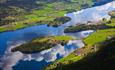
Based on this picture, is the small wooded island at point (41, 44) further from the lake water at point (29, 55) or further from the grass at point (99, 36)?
the grass at point (99, 36)

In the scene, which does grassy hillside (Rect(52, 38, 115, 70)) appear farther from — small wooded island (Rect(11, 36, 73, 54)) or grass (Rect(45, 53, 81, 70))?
small wooded island (Rect(11, 36, 73, 54))

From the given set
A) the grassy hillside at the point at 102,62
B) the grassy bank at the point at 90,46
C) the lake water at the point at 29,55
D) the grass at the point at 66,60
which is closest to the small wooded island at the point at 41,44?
the lake water at the point at 29,55

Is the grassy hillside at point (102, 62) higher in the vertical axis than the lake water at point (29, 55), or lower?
higher

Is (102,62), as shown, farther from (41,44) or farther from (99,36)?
(99,36)

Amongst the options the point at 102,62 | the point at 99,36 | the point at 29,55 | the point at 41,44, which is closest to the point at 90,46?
the point at 99,36

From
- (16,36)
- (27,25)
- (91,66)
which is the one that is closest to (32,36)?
(16,36)

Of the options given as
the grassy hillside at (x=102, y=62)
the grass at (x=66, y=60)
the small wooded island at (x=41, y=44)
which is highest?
the grassy hillside at (x=102, y=62)
